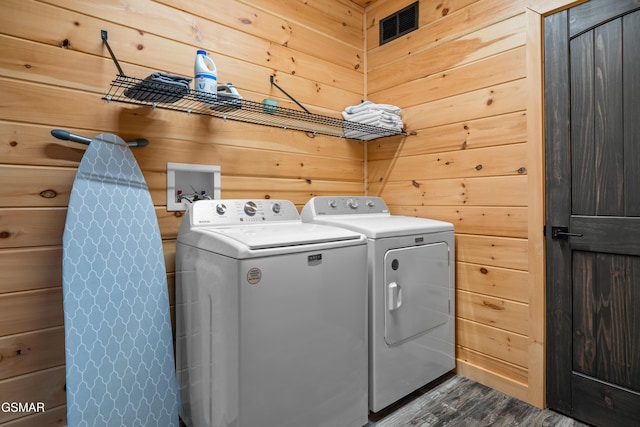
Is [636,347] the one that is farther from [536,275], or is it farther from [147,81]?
[147,81]

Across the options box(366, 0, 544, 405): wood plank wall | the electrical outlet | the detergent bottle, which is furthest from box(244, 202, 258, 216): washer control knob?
box(366, 0, 544, 405): wood plank wall

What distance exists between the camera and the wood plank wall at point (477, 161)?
1.88 m

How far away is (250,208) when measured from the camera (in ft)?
5.86

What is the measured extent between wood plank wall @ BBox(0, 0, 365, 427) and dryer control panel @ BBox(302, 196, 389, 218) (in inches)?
8.7

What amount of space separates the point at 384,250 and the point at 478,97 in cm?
110

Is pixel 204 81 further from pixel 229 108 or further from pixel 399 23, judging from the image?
pixel 399 23

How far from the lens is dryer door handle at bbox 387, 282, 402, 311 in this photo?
173 centimetres

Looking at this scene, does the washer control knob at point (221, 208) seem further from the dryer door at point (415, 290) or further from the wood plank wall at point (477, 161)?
the wood plank wall at point (477, 161)

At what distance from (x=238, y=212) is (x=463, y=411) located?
1.53m

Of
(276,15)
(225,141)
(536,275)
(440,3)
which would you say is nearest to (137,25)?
(225,141)
